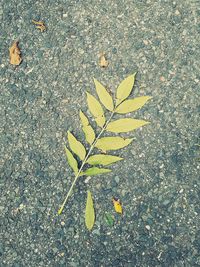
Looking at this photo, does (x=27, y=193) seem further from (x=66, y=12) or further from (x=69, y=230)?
(x=66, y=12)

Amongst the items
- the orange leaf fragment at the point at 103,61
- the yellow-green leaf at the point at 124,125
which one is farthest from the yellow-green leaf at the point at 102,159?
the orange leaf fragment at the point at 103,61

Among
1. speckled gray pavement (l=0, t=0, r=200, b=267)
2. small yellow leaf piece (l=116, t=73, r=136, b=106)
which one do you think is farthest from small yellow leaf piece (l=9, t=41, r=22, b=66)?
small yellow leaf piece (l=116, t=73, r=136, b=106)

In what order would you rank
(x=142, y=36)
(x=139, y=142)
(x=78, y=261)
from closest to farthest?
(x=78, y=261) < (x=139, y=142) < (x=142, y=36)

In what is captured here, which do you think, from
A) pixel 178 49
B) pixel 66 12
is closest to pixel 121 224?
pixel 178 49

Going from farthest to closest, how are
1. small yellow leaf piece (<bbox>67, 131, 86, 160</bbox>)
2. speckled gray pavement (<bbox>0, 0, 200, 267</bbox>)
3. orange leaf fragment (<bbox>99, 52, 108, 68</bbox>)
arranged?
orange leaf fragment (<bbox>99, 52, 108, 68</bbox>)
small yellow leaf piece (<bbox>67, 131, 86, 160</bbox>)
speckled gray pavement (<bbox>0, 0, 200, 267</bbox>)

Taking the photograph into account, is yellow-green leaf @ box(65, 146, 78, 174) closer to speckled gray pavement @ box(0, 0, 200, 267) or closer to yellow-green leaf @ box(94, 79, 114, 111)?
speckled gray pavement @ box(0, 0, 200, 267)

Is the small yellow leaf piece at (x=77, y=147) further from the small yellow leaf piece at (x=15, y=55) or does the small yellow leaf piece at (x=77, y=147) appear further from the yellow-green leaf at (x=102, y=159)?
the small yellow leaf piece at (x=15, y=55)
